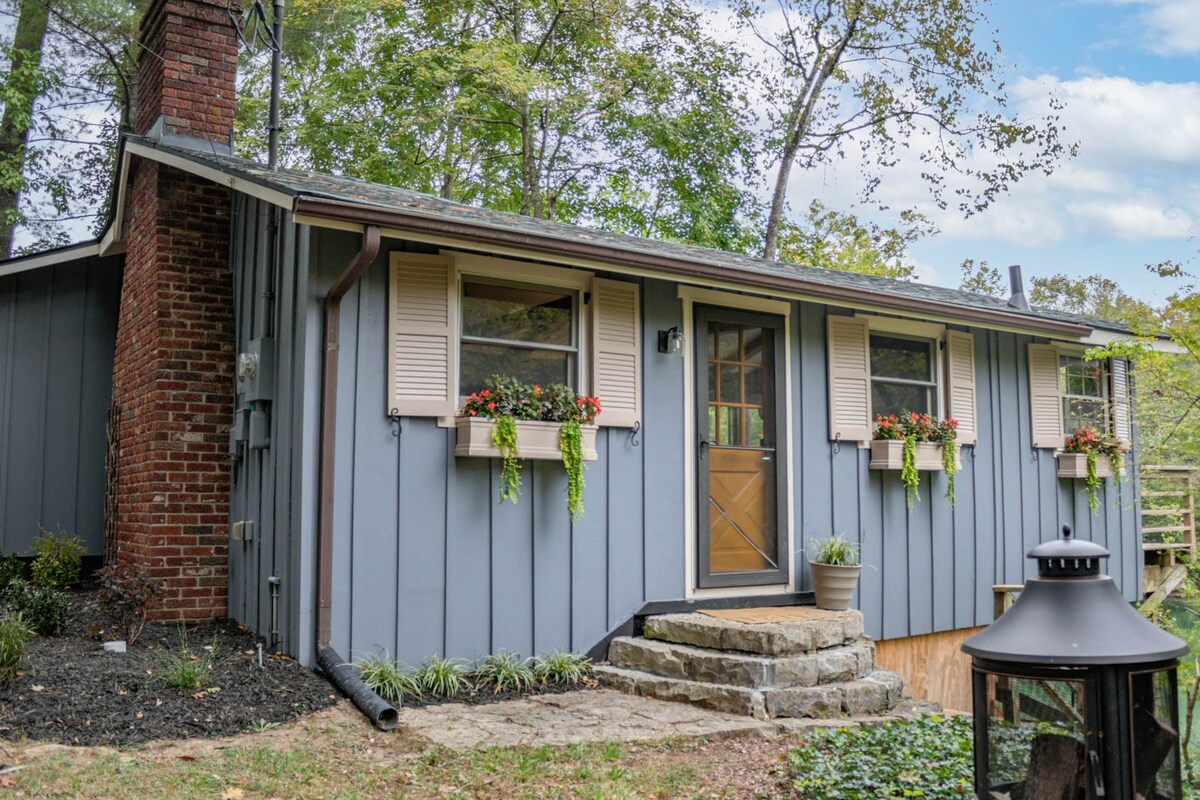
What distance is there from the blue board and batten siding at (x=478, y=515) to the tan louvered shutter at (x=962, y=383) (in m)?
0.53

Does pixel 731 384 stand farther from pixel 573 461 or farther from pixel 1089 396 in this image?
pixel 1089 396

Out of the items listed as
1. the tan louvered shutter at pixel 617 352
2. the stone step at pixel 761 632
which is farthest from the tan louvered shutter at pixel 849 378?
the tan louvered shutter at pixel 617 352

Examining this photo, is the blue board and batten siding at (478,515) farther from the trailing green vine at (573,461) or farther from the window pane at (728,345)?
the window pane at (728,345)

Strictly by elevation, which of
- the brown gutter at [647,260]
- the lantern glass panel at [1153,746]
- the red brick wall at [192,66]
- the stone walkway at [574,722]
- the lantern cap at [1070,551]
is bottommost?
the stone walkway at [574,722]

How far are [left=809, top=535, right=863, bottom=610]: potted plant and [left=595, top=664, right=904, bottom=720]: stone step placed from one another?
89cm

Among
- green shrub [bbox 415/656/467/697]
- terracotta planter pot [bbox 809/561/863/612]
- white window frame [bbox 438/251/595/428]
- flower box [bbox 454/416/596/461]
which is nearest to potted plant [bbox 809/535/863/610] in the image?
terracotta planter pot [bbox 809/561/863/612]

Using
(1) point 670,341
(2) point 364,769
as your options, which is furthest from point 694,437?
(2) point 364,769

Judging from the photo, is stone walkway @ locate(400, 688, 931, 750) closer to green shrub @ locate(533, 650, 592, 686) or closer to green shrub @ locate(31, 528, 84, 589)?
green shrub @ locate(533, 650, 592, 686)

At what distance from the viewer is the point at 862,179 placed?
18031mm

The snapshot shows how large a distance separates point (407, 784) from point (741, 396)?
3803 millimetres

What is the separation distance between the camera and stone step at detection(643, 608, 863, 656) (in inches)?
216

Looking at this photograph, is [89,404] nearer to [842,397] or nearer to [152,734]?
[152,734]

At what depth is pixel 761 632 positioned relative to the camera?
549 cm

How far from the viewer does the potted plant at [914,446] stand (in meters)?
7.28
